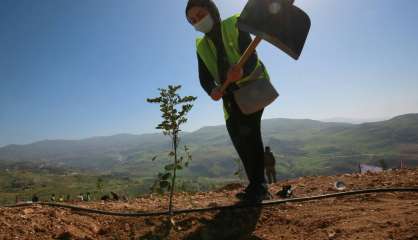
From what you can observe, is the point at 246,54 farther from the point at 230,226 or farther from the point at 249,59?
the point at 230,226

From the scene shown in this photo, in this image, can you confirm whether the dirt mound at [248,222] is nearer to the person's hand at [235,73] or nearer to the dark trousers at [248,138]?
the dark trousers at [248,138]

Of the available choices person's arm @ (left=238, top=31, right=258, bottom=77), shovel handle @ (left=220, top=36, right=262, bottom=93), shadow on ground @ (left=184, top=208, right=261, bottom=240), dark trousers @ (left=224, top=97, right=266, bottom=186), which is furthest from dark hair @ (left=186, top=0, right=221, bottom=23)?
shadow on ground @ (left=184, top=208, right=261, bottom=240)

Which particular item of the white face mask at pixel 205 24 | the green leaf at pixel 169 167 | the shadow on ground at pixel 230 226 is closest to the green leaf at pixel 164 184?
the green leaf at pixel 169 167

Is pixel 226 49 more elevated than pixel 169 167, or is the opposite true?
pixel 226 49

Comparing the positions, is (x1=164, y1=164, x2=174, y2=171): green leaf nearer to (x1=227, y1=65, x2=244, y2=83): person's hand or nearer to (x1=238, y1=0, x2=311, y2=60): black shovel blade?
(x1=227, y1=65, x2=244, y2=83): person's hand

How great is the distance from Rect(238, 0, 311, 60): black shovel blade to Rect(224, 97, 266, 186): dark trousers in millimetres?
1266

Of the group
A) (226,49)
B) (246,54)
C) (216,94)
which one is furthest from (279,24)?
(216,94)

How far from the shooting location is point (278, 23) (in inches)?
167

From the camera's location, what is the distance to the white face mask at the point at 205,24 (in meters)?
5.18

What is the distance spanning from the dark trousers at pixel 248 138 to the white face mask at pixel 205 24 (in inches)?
42.7

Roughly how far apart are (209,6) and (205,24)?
259 millimetres

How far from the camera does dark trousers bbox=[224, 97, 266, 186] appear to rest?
17.2 feet

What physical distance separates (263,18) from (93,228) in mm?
3398

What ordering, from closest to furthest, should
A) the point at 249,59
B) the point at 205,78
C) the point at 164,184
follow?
1. the point at 249,59
2. the point at 164,184
3. the point at 205,78
